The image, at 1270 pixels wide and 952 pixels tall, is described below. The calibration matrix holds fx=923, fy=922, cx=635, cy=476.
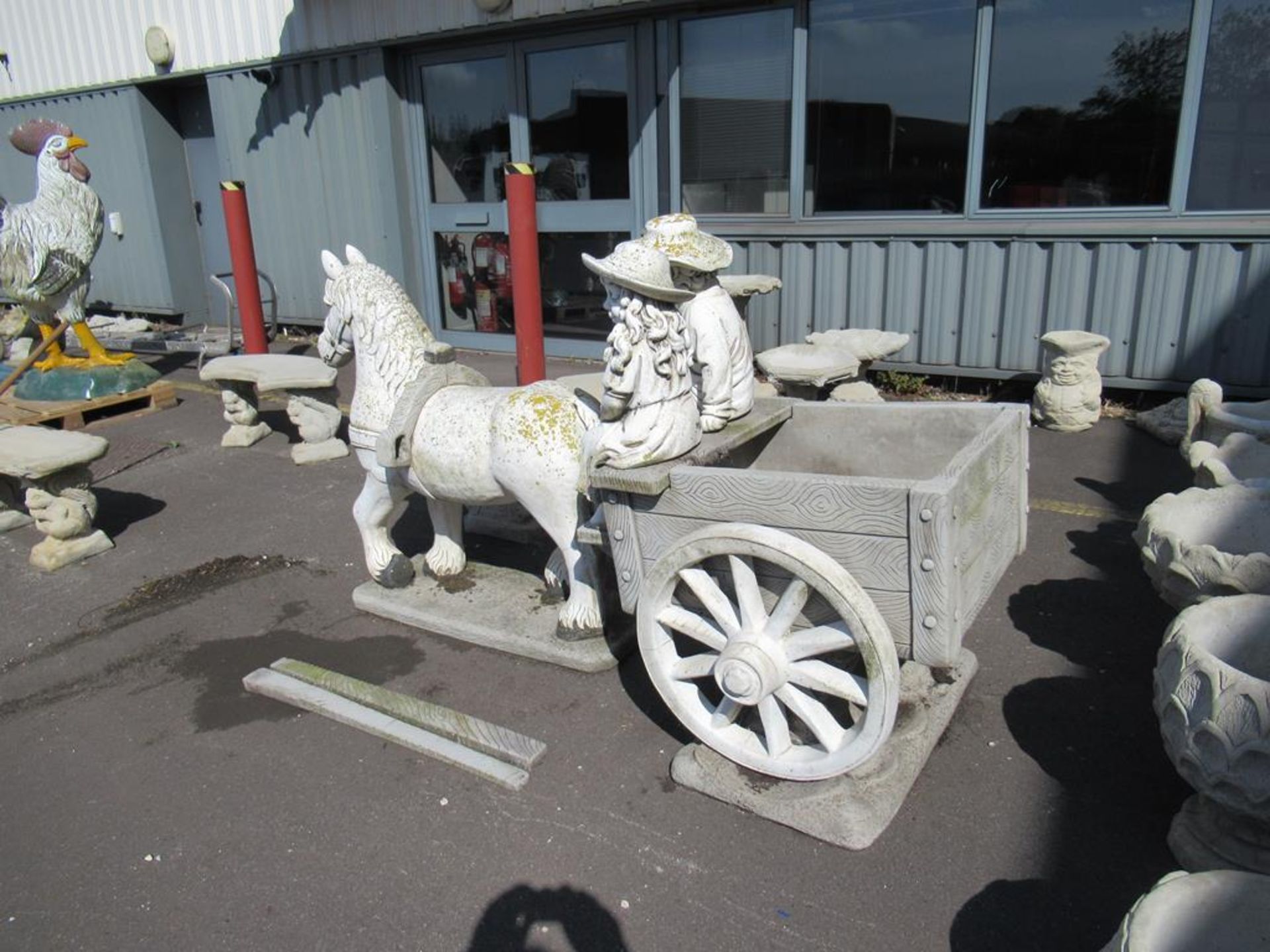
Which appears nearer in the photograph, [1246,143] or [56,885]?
[56,885]

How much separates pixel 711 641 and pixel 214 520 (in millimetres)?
3796

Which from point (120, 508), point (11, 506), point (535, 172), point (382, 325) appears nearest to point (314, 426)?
point (120, 508)

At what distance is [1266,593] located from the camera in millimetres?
2604

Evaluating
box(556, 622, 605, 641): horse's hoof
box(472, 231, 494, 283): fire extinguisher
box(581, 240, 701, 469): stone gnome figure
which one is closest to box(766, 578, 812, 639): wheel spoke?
box(581, 240, 701, 469): stone gnome figure

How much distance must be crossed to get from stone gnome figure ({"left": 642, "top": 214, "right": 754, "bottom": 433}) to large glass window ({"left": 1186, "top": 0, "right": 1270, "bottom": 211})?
4418 millimetres

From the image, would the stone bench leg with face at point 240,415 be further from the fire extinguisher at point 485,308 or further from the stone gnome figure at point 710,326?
the stone gnome figure at point 710,326

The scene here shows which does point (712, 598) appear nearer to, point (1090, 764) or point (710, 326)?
point (710, 326)

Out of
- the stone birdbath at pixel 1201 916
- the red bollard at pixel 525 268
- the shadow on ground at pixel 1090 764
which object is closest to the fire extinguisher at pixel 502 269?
the red bollard at pixel 525 268

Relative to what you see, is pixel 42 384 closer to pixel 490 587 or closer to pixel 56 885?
pixel 490 587

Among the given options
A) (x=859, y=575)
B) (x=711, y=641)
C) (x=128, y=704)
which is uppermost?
(x=859, y=575)

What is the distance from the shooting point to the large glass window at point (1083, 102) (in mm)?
6023

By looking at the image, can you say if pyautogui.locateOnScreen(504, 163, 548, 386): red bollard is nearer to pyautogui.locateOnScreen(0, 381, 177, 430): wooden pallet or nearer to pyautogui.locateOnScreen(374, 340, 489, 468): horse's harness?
pyautogui.locateOnScreen(374, 340, 489, 468): horse's harness

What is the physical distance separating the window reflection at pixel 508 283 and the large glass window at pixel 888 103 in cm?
202

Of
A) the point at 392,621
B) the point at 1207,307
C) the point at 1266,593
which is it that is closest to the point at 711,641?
the point at 1266,593
